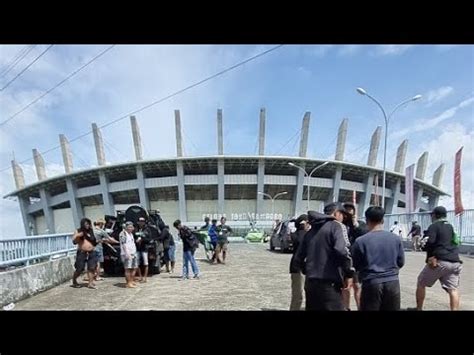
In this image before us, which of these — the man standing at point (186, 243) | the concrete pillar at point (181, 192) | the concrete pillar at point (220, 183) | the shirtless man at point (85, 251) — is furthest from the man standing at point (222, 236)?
the concrete pillar at point (181, 192)

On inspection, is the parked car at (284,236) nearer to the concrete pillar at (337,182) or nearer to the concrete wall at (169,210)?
the concrete pillar at (337,182)

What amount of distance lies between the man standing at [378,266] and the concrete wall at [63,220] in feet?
203

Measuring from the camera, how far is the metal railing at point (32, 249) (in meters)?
6.66

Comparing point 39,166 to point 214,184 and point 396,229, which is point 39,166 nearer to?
point 214,184

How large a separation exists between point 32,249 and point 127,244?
2.04 metres

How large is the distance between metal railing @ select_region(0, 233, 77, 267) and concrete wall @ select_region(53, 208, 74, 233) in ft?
→ 176

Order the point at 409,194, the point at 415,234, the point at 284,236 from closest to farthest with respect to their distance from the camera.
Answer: the point at 415,234, the point at 284,236, the point at 409,194

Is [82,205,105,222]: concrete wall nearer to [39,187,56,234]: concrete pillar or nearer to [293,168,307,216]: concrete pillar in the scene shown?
[39,187,56,234]: concrete pillar

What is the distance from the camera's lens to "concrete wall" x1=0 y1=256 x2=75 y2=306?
20.4 ft

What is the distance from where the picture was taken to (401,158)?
193 ft

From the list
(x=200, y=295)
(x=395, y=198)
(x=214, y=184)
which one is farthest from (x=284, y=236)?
(x=395, y=198)

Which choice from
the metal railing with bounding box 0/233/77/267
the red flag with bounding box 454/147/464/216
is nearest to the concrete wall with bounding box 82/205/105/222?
the metal railing with bounding box 0/233/77/267
